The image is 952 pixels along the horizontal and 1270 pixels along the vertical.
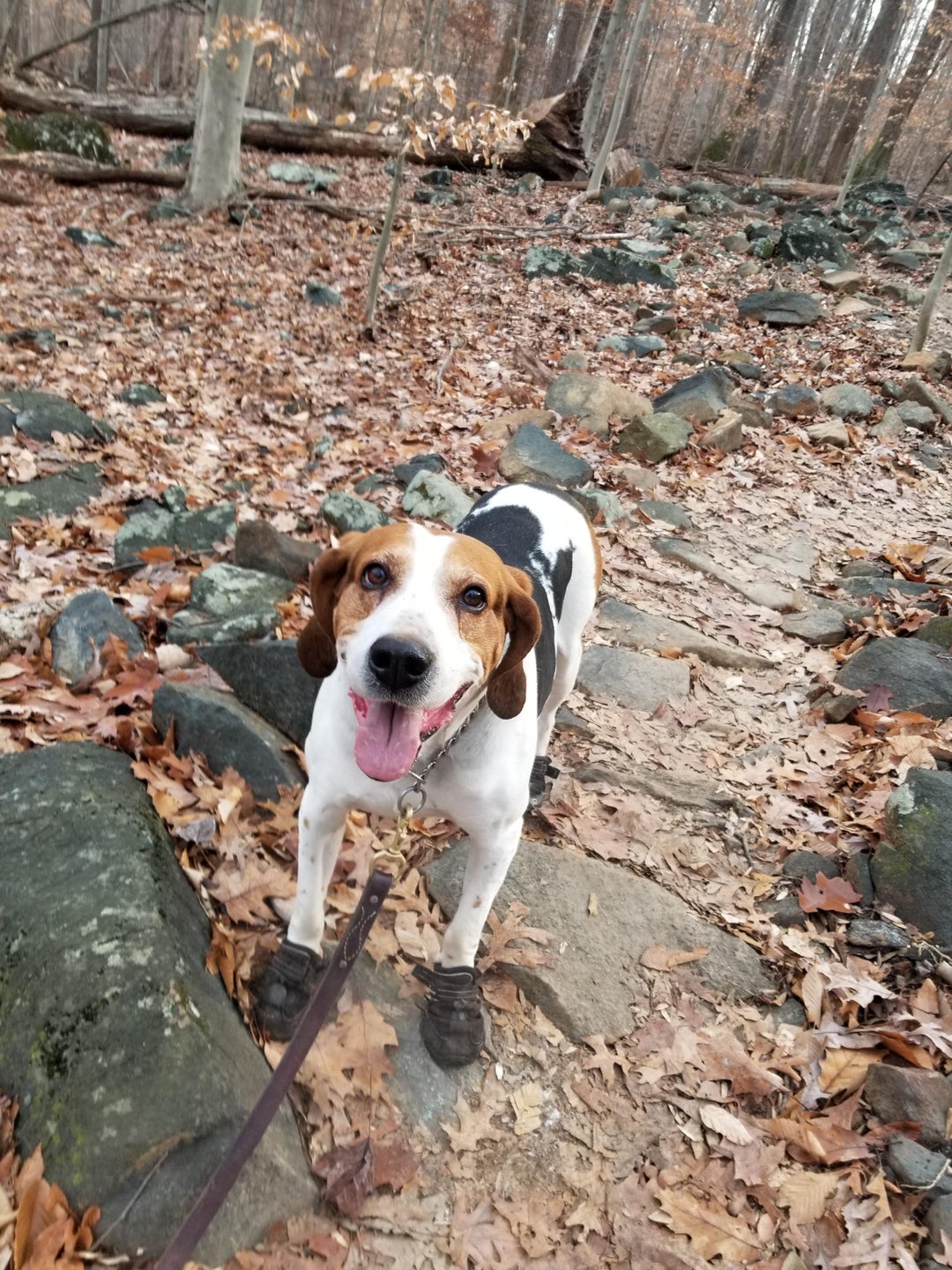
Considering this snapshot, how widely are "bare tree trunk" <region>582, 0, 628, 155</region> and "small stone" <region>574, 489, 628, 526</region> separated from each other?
15202 millimetres

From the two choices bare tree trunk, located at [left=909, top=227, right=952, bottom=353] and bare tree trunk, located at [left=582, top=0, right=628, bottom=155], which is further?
bare tree trunk, located at [left=582, top=0, right=628, bottom=155]

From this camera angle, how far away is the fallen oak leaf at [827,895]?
3.65 metres

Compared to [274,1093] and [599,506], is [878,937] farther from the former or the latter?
→ [599,506]

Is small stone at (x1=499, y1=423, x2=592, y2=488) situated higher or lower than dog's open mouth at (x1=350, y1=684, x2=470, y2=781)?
lower

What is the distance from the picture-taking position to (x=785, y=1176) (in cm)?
270

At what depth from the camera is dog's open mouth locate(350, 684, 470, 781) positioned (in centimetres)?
221

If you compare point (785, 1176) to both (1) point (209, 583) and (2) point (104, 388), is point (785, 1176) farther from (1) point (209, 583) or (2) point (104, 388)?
(2) point (104, 388)

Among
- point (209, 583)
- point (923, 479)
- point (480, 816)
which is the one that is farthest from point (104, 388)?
point (923, 479)

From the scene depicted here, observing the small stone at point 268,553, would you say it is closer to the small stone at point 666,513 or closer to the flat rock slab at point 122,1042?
the flat rock slab at point 122,1042

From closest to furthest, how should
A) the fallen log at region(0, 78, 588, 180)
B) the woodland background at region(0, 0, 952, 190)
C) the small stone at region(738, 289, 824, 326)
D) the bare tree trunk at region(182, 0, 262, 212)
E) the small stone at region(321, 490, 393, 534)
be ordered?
the small stone at region(321, 490, 393, 534)
the bare tree trunk at region(182, 0, 262, 212)
the small stone at region(738, 289, 824, 326)
the fallen log at region(0, 78, 588, 180)
the woodland background at region(0, 0, 952, 190)

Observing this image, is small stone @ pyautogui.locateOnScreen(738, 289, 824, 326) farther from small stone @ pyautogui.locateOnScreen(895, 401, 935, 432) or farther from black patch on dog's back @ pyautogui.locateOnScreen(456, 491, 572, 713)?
black patch on dog's back @ pyautogui.locateOnScreen(456, 491, 572, 713)

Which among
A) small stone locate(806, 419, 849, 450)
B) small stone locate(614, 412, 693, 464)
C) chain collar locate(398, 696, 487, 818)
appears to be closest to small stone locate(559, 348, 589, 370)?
small stone locate(614, 412, 693, 464)

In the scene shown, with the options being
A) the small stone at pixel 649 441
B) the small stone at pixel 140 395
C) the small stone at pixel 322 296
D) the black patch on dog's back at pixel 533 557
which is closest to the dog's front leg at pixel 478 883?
the black patch on dog's back at pixel 533 557

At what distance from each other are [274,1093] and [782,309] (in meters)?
13.6
